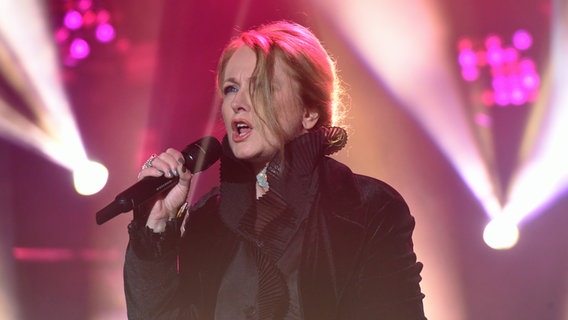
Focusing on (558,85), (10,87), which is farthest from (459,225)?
(10,87)

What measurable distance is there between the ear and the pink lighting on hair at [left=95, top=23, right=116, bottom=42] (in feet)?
7.09

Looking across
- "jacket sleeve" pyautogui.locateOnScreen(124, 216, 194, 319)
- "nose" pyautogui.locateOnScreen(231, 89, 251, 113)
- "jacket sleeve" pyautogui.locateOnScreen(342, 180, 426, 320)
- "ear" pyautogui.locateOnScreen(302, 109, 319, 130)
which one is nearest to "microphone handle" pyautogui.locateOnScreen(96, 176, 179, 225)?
"jacket sleeve" pyautogui.locateOnScreen(124, 216, 194, 319)

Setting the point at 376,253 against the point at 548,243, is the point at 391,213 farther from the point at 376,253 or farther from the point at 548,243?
the point at 548,243

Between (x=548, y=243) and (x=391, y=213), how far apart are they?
209 centimetres

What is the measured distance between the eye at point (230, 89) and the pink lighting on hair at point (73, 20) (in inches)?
83.9

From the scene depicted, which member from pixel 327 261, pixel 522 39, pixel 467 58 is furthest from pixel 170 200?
pixel 522 39

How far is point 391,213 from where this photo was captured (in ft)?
5.67

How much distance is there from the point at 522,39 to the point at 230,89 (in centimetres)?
230

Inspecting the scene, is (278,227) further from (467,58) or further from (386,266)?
(467,58)

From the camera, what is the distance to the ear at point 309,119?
5.93 ft

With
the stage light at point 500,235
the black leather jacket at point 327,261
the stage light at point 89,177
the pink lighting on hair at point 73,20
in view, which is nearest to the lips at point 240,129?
the black leather jacket at point 327,261

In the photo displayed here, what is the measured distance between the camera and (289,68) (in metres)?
1.75

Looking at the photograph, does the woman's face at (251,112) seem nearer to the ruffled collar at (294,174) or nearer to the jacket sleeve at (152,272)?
the ruffled collar at (294,174)

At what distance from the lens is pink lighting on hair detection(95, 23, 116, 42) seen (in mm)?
3674
